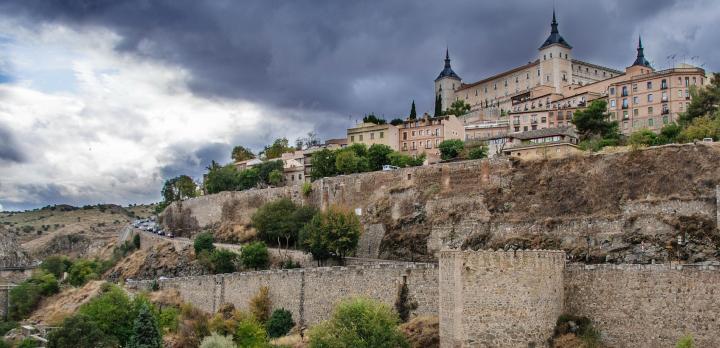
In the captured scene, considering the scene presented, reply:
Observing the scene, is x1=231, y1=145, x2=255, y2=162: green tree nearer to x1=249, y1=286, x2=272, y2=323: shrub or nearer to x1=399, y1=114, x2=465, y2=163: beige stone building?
x1=399, y1=114, x2=465, y2=163: beige stone building

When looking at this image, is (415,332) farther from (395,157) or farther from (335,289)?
(395,157)

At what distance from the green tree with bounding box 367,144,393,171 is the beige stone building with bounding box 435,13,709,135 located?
64.2 ft

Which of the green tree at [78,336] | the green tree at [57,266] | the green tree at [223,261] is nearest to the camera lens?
the green tree at [78,336]

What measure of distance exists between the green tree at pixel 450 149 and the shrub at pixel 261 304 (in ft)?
128

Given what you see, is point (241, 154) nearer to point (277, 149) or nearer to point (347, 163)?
point (277, 149)

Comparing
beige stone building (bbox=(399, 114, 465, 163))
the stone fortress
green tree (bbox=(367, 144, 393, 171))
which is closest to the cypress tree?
beige stone building (bbox=(399, 114, 465, 163))

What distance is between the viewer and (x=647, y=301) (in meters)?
27.8

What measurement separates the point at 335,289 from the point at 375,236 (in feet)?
63.9

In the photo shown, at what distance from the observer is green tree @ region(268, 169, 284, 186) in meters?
91.9

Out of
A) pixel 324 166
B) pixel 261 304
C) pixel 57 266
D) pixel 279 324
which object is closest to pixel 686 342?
pixel 279 324

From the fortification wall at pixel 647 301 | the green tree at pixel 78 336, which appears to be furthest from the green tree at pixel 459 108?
the fortification wall at pixel 647 301

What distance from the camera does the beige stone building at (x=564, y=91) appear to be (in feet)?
249

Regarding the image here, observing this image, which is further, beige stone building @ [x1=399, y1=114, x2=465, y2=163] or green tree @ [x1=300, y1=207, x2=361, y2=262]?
beige stone building @ [x1=399, y1=114, x2=465, y2=163]

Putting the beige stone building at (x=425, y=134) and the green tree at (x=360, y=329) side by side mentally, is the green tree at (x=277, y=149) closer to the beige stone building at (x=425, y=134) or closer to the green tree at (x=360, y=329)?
the beige stone building at (x=425, y=134)
